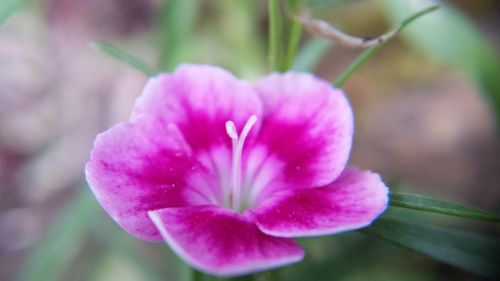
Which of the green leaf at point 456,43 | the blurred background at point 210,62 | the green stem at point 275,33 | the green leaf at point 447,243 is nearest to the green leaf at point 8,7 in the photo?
the green stem at point 275,33

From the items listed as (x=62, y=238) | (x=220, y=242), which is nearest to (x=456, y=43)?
(x=220, y=242)

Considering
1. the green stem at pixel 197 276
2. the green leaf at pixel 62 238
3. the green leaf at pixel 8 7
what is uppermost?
the green leaf at pixel 8 7

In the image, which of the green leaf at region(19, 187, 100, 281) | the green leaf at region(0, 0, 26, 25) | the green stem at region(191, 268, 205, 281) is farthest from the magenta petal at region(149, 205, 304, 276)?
the green leaf at region(19, 187, 100, 281)

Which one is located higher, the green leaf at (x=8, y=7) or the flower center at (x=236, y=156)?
the green leaf at (x=8, y=7)

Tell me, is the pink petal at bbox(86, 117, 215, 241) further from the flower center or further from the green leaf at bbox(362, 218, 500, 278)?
the green leaf at bbox(362, 218, 500, 278)

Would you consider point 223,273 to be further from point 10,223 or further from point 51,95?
point 51,95

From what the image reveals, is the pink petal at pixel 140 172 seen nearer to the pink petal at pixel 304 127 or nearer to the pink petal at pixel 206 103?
the pink petal at pixel 206 103
